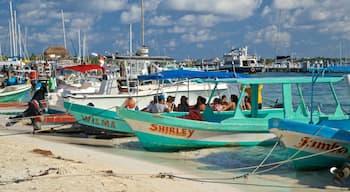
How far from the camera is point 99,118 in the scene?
16.6 m

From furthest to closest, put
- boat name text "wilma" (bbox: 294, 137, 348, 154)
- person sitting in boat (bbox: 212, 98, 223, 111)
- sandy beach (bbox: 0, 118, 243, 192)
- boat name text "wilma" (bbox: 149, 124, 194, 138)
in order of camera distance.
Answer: person sitting in boat (bbox: 212, 98, 223, 111)
boat name text "wilma" (bbox: 149, 124, 194, 138)
boat name text "wilma" (bbox: 294, 137, 348, 154)
sandy beach (bbox: 0, 118, 243, 192)

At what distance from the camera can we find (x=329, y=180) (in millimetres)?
10555

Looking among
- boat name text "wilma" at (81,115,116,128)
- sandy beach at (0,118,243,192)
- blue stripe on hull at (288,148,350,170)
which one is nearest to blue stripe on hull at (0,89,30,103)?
boat name text "wilma" at (81,115,116,128)

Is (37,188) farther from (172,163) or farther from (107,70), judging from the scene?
(107,70)

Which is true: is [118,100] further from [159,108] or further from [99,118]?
[159,108]

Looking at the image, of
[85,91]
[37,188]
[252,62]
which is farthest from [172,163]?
[252,62]

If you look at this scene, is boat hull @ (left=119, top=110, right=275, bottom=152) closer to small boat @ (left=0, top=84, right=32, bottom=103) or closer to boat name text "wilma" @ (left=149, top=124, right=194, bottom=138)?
boat name text "wilma" @ (left=149, top=124, right=194, bottom=138)

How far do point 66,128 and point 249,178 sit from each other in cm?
1040

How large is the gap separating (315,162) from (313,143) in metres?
0.76

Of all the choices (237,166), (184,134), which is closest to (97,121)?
(184,134)

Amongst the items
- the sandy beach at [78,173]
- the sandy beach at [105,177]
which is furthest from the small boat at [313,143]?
the sandy beach at [78,173]

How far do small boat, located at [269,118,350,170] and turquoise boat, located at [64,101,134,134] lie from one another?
6586 millimetres

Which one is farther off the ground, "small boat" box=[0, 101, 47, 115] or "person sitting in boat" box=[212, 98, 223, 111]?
"person sitting in boat" box=[212, 98, 223, 111]

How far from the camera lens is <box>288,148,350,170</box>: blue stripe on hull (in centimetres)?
1094
